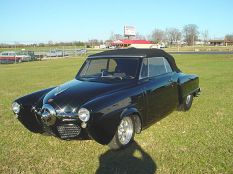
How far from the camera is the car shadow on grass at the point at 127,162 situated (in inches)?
173

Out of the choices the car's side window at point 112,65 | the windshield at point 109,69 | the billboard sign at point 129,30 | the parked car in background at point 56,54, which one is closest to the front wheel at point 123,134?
the windshield at point 109,69

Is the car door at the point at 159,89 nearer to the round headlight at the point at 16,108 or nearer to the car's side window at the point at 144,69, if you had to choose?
the car's side window at the point at 144,69

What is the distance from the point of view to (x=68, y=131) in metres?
4.84

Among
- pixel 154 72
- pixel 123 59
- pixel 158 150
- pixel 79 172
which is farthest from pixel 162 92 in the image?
pixel 79 172

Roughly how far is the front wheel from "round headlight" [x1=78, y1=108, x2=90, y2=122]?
618 millimetres

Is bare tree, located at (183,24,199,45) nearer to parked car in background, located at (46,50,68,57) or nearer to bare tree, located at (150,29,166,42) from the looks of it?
bare tree, located at (150,29,166,42)

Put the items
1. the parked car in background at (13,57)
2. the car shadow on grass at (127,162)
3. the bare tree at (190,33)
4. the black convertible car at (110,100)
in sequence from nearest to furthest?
the car shadow on grass at (127,162) < the black convertible car at (110,100) < the parked car in background at (13,57) < the bare tree at (190,33)

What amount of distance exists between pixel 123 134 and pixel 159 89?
4.69 feet

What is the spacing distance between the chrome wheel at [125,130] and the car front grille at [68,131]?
0.73 m

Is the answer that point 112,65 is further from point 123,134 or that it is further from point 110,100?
point 123,134

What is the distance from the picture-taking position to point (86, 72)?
6453mm

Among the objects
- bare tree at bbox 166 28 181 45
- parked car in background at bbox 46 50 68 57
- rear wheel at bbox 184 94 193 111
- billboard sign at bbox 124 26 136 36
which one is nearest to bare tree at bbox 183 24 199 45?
bare tree at bbox 166 28 181 45

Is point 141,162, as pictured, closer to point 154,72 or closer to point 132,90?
point 132,90

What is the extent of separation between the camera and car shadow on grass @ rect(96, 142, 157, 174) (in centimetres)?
439
